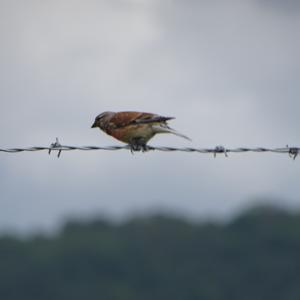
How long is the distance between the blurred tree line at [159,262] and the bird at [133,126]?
74719 mm

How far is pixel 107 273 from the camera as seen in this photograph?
346ft

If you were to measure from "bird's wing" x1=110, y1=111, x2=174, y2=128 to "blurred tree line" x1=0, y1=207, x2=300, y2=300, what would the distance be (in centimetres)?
7486

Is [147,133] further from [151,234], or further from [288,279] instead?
[151,234]

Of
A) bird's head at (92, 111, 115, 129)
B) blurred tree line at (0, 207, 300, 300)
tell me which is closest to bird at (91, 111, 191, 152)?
bird's head at (92, 111, 115, 129)

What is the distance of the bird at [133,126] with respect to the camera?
19453mm

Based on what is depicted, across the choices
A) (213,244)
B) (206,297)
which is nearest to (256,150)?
(206,297)

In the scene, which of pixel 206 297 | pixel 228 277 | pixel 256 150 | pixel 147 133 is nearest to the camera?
pixel 256 150

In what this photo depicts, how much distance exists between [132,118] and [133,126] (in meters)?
0.21

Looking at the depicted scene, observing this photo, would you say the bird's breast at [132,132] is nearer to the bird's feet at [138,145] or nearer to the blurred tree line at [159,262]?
the bird's feet at [138,145]

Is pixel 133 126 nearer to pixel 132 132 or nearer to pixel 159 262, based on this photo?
pixel 132 132

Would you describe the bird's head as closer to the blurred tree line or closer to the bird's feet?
the bird's feet

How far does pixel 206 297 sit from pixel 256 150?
80.0 metres

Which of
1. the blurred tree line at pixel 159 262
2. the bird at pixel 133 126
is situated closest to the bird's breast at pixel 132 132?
the bird at pixel 133 126

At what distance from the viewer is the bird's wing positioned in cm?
1969
